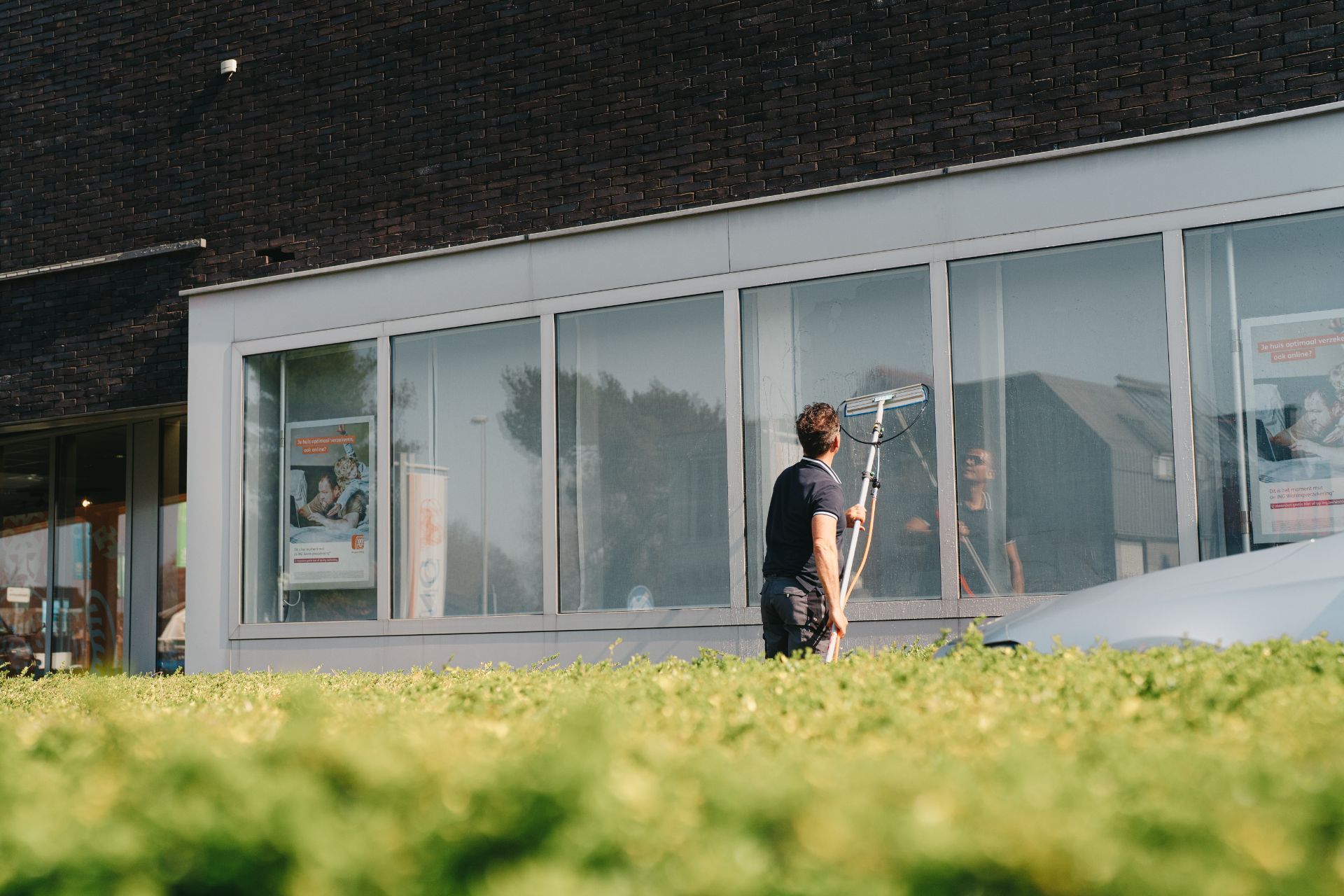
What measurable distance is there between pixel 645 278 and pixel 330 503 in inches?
132

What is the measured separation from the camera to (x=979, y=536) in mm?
9094

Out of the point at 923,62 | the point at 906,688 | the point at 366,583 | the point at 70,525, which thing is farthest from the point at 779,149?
the point at 70,525

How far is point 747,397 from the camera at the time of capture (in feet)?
32.8

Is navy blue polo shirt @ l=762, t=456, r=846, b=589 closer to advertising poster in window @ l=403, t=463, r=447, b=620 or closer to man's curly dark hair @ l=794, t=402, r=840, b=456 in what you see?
man's curly dark hair @ l=794, t=402, r=840, b=456

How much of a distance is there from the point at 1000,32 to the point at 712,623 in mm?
4399

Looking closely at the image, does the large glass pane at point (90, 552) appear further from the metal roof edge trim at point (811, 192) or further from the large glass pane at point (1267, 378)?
the large glass pane at point (1267, 378)

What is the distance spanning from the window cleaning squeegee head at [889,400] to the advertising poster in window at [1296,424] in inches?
77.4

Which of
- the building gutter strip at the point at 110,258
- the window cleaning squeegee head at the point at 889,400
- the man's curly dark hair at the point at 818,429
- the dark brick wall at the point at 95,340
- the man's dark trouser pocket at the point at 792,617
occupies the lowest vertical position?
the man's dark trouser pocket at the point at 792,617

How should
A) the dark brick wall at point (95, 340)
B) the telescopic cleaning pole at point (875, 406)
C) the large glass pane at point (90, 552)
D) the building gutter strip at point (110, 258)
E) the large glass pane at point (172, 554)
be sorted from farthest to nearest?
the large glass pane at point (90, 552)
the large glass pane at point (172, 554)
the dark brick wall at point (95, 340)
the building gutter strip at point (110, 258)
the telescopic cleaning pole at point (875, 406)

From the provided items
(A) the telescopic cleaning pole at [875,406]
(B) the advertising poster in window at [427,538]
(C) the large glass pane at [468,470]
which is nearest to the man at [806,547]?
(A) the telescopic cleaning pole at [875,406]

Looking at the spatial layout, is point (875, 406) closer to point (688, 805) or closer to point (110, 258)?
point (110, 258)

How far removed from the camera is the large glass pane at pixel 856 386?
30.6 feet

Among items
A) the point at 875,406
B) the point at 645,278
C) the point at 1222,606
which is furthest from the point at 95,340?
the point at 1222,606

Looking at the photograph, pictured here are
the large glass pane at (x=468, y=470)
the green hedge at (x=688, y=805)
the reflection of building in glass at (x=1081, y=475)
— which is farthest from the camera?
the large glass pane at (x=468, y=470)
